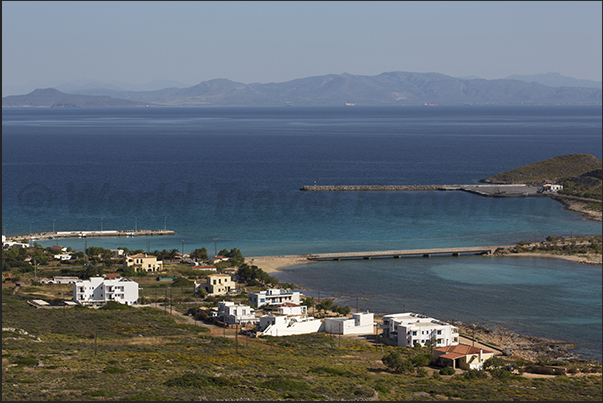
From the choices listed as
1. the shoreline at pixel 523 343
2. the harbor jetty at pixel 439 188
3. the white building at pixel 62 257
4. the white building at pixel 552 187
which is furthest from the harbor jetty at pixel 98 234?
the white building at pixel 552 187

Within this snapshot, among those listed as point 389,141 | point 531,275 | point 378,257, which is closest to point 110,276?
point 378,257

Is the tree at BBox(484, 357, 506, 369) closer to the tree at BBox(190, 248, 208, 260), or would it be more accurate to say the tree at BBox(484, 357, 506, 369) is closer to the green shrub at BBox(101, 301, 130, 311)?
the green shrub at BBox(101, 301, 130, 311)

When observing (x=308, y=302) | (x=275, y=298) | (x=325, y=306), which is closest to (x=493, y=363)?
(x=325, y=306)

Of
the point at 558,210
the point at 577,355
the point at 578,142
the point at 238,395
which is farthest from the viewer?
the point at 578,142

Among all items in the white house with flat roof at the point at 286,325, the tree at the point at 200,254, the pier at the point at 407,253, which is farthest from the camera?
the pier at the point at 407,253

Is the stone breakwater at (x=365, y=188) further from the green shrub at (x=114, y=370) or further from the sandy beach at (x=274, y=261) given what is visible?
the green shrub at (x=114, y=370)

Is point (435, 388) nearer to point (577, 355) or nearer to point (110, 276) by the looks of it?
point (577, 355)
